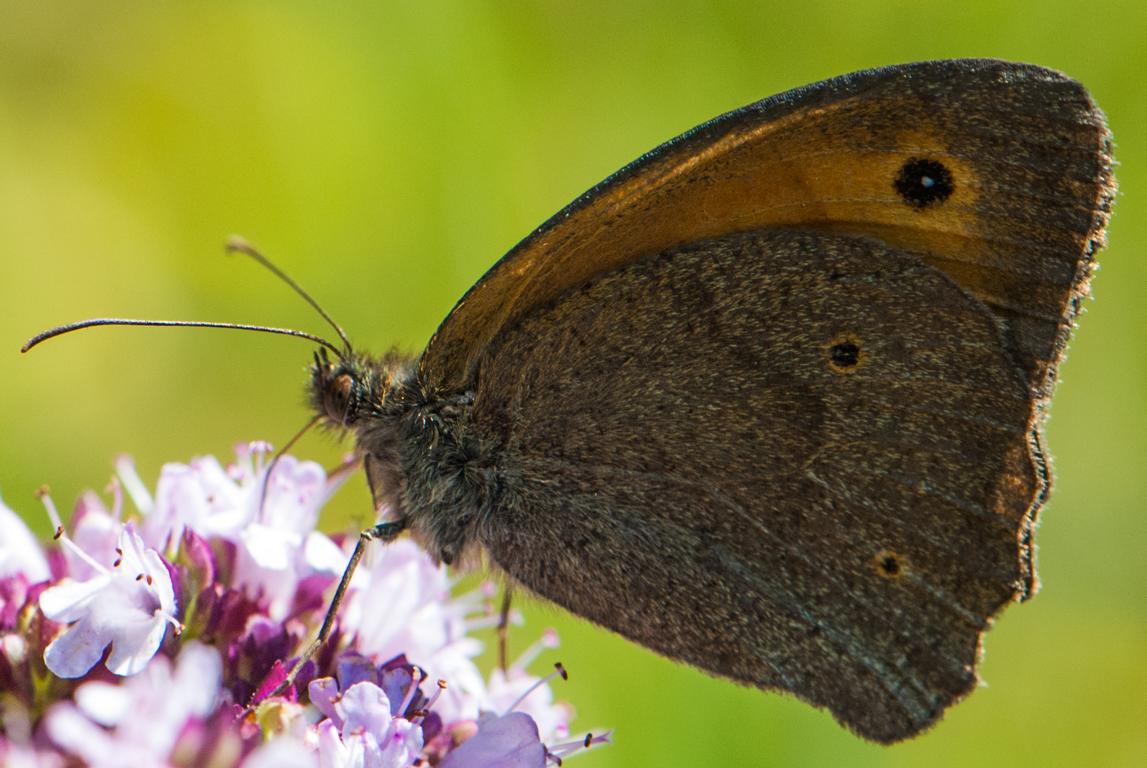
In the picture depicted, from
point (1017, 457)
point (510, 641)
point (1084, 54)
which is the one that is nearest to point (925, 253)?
point (1017, 457)

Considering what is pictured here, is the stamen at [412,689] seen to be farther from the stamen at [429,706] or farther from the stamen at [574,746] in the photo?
the stamen at [574,746]

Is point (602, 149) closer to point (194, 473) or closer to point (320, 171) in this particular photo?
point (320, 171)

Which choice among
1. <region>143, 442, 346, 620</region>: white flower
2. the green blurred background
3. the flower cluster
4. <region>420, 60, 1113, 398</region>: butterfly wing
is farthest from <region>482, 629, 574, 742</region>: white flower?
the green blurred background

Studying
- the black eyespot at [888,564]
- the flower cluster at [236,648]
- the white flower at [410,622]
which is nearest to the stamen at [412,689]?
the flower cluster at [236,648]

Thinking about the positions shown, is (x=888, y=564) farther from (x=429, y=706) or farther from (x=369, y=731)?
(x=369, y=731)

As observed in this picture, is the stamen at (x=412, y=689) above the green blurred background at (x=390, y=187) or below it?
below

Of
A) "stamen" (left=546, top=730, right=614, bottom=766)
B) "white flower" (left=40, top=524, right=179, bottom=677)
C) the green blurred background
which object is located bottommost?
"white flower" (left=40, top=524, right=179, bottom=677)

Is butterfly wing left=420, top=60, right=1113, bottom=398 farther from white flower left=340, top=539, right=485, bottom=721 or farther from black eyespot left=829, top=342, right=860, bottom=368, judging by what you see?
white flower left=340, top=539, right=485, bottom=721
